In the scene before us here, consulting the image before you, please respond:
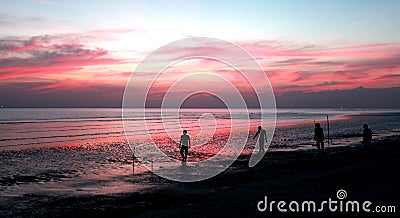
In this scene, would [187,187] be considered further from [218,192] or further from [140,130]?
[140,130]

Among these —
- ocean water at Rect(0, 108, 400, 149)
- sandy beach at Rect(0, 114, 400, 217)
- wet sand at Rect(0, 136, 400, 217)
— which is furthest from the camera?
ocean water at Rect(0, 108, 400, 149)

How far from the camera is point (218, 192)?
1358cm

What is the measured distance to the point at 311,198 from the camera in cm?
1209

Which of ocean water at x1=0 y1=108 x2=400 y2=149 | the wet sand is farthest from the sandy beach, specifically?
ocean water at x1=0 y1=108 x2=400 y2=149

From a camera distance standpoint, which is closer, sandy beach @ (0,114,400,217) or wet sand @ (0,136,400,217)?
wet sand @ (0,136,400,217)

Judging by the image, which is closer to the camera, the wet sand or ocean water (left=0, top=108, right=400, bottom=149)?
the wet sand

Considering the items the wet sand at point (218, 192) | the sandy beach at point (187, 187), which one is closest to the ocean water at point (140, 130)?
the sandy beach at point (187, 187)

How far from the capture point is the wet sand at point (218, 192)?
11203mm

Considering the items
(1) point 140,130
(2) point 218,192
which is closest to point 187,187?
(2) point 218,192

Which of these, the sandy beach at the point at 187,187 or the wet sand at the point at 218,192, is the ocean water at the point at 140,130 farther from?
the wet sand at the point at 218,192

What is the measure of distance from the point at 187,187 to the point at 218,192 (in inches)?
67.4

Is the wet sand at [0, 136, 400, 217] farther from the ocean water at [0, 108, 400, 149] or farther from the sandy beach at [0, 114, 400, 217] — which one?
the ocean water at [0, 108, 400, 149]

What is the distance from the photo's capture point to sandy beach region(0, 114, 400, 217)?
11.4 metres

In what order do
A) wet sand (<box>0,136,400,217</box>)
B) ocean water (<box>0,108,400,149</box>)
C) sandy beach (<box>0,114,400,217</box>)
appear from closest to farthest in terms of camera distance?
wet sand (<box>0,136,400,217</box>), sandy beach (<box>0,114,400,217</box>), ocean water (<box>0,108,400,149</box>)
